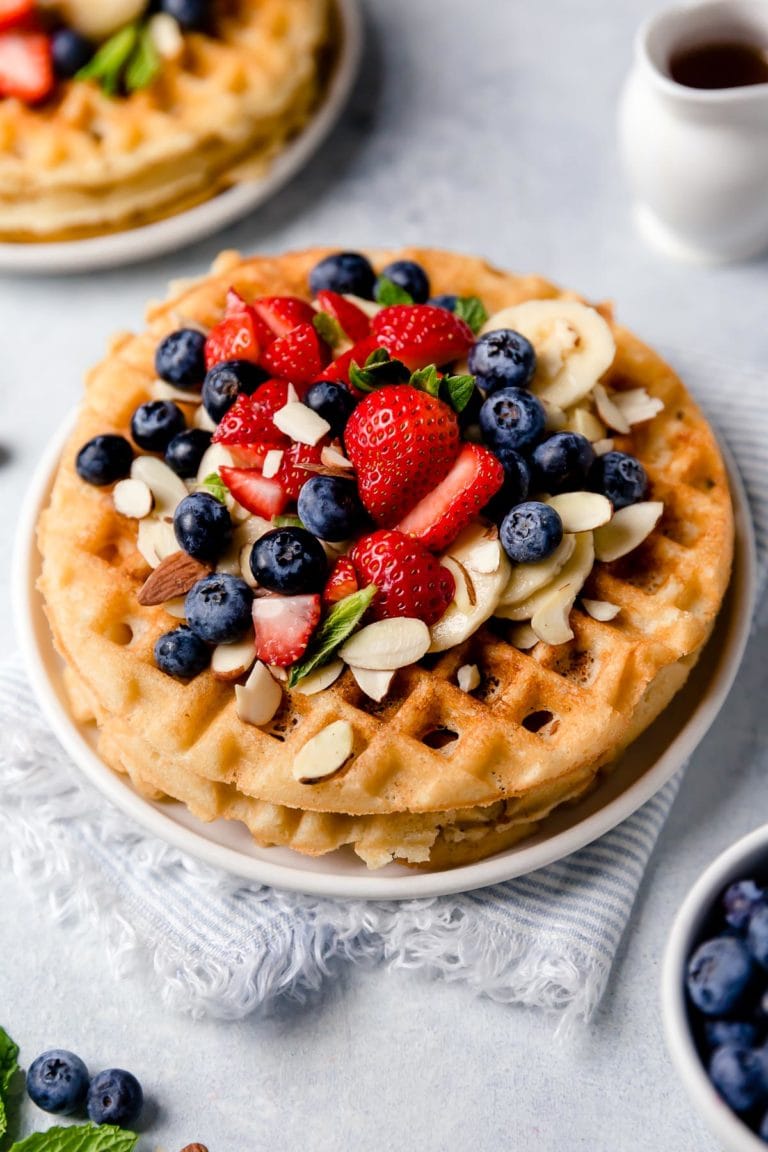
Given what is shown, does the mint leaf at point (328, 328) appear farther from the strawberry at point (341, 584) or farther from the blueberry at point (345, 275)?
the strawberry at point (341, 584)

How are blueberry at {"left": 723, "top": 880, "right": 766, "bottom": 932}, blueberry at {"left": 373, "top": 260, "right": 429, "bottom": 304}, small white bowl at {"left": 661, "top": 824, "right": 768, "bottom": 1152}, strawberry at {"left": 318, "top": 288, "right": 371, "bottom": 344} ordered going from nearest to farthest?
small white bowl at {"left": 661, "top": 824, "right": 768, "bottom": 1152}, blueberry at {"left": 723, "top": 880, "right": 766, "bottom": 932}, strawberry at {"left": 318, "top": 288, "right": 371, "bottom": 344}, blueberry at {"left": 373, "top": 260, "right": 429, "bottom": 304}

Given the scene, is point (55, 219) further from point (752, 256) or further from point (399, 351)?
A: point (752, 256)

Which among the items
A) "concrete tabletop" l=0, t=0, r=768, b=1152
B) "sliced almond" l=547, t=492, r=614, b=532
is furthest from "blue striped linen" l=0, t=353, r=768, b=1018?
"sliced almond" l=547, t=492, r=614, b=532

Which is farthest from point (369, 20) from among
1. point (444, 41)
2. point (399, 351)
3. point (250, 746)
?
point (250, 746)

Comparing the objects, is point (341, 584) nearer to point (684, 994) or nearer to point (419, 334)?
point (419, 334)

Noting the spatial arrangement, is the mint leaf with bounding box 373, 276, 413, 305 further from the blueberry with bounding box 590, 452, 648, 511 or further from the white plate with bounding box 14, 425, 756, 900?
the white plate with bounding box 14, 425, 756, 900

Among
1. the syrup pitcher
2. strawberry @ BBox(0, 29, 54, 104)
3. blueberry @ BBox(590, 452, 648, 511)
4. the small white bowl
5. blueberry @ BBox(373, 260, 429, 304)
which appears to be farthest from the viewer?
strawberry @ BBox(0, 29, 54, 104)
